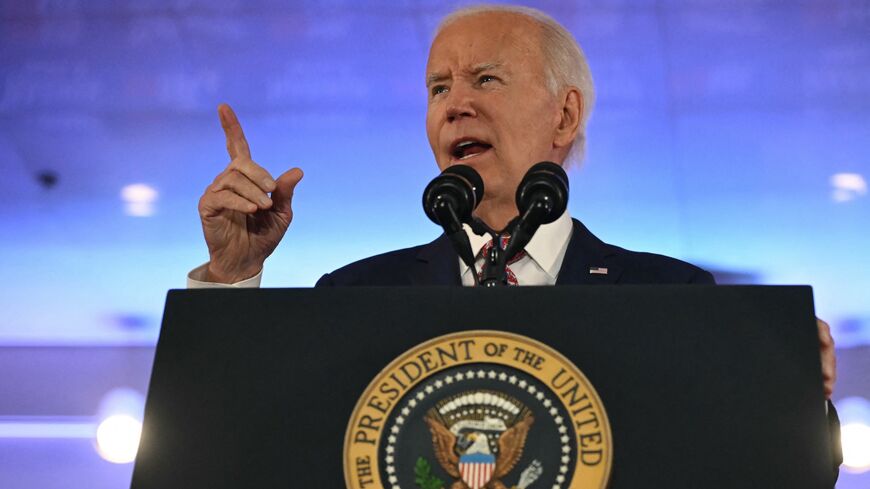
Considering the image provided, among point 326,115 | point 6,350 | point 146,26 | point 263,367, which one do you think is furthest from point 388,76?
point 263,367

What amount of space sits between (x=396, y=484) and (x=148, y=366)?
140 inches

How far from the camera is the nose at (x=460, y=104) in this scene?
207cm

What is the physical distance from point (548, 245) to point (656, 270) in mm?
220

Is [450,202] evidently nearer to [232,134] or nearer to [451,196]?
→ [451,196]

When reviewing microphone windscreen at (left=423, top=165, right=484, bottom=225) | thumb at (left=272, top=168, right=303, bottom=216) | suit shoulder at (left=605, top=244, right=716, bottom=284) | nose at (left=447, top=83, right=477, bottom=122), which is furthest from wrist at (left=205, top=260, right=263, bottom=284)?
suit shoulder at (left=605, top=244, right=716, bottom=284)

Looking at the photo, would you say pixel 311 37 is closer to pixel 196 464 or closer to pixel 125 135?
pixel 125 135

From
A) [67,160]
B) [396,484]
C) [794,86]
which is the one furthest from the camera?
[67,160]

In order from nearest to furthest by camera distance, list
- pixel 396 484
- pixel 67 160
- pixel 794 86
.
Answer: pixel 396 484 < pixel 794 86 < pixel 67 160

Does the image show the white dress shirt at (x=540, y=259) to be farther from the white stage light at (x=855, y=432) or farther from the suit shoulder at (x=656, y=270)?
the white stage light at (x=855, y=432)

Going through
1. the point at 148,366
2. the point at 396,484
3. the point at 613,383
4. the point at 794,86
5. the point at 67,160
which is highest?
the point at 794,86

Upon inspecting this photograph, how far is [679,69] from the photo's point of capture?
4113 mm

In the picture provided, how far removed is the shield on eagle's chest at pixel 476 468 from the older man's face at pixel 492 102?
113 centimetres

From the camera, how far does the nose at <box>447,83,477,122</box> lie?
6.80 ft

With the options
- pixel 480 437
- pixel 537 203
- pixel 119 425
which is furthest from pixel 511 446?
pixel 119 425
